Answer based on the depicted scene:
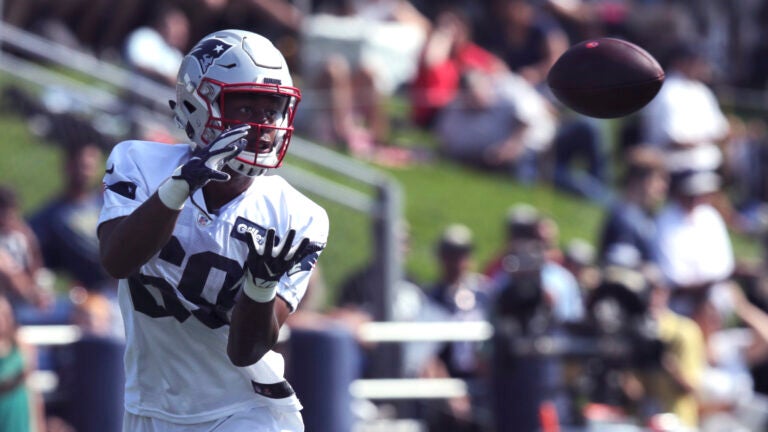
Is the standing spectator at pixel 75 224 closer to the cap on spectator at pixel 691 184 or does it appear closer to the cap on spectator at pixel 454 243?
the cap on spectator at pixel 454 243

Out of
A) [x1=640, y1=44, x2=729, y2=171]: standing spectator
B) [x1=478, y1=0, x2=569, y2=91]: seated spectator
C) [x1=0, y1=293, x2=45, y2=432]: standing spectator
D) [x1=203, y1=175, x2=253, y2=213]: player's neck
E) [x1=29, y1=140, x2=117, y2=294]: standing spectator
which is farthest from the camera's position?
[x1=478, y1=0, x2=569, y2=91]: seated spectator

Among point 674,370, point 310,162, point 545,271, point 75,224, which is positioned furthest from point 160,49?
point 674,370

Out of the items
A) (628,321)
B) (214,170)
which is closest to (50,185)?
(628,321)

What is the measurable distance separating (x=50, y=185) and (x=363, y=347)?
2.28 metres

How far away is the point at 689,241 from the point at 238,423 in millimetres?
5930

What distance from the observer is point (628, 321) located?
26.9 feet

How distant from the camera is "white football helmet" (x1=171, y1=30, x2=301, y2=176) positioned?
399 centimetres

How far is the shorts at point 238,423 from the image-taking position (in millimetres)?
4145

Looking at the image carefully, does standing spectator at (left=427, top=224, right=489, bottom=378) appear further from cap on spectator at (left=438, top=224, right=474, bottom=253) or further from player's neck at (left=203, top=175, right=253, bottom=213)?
player's neck at (left=203, top=175, right=253, bottom=213)

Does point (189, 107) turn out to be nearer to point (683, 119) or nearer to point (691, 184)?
point (691, 184)

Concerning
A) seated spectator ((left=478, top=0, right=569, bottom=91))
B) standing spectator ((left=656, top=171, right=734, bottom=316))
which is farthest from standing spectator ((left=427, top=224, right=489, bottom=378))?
seated spectator ((left=478, top=0, right=569, bottom=91))

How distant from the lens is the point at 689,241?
373 inches

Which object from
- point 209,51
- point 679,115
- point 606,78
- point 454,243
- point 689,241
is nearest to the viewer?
point 209,51

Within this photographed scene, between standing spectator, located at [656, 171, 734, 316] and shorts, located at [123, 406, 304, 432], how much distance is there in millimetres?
5434
